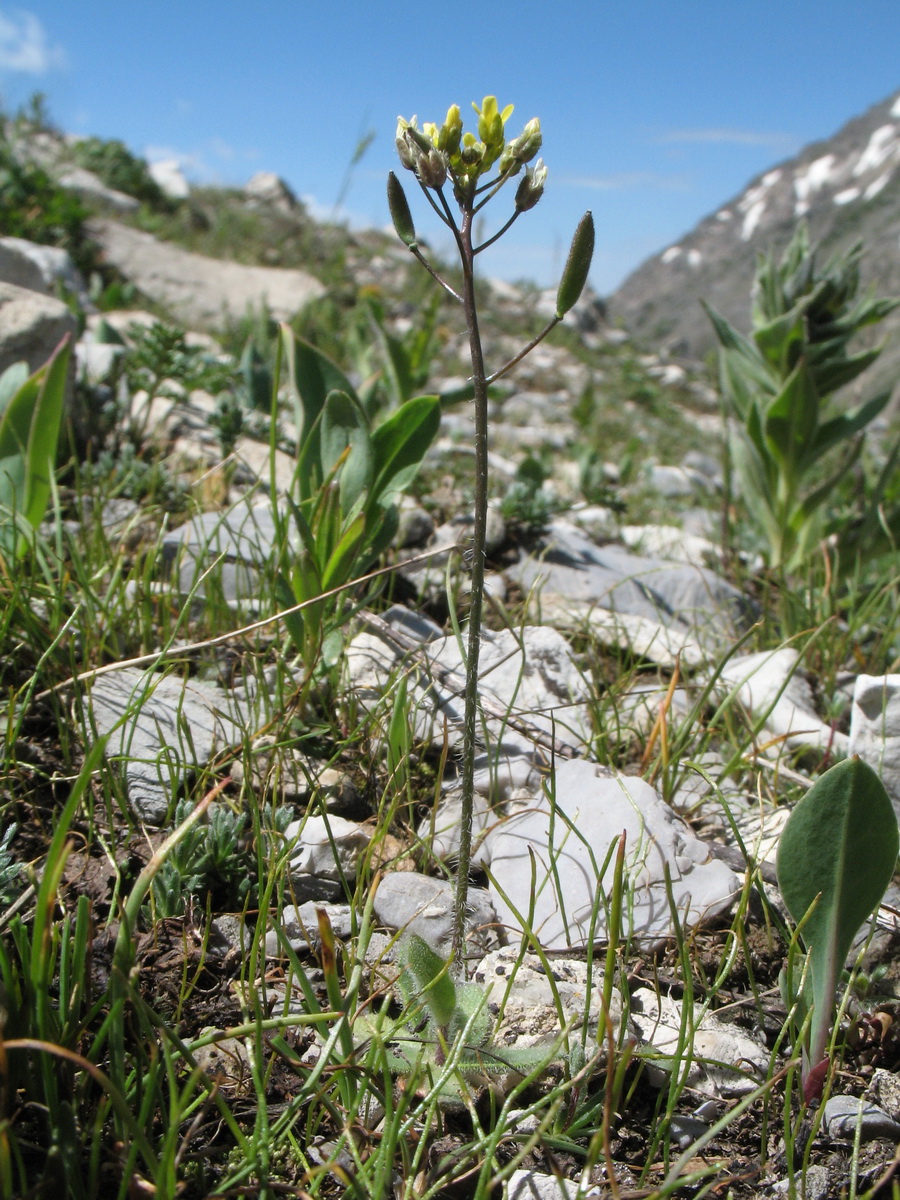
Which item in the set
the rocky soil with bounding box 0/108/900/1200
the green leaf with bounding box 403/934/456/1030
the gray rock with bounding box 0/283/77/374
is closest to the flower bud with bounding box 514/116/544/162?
the rocky soil with bounding box 0/108/900/1200

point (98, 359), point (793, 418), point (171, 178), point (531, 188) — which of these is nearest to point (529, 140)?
point (531, 188)

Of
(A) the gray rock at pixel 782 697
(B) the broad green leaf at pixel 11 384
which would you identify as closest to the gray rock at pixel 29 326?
(B) the broad green leaf at pixel 11 384

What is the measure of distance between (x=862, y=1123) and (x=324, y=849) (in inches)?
35.7

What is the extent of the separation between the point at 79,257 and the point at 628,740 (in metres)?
6.53

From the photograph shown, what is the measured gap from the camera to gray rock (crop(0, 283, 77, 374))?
281 cm

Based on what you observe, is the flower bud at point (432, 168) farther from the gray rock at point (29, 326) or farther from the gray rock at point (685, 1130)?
the gray rock at point (29, 326)

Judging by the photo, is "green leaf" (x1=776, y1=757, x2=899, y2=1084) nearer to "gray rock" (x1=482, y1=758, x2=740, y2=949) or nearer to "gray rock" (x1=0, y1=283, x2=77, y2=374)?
"gray rock" (x1=482, y1=758, x2=740, y2=949)

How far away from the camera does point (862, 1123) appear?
116cm

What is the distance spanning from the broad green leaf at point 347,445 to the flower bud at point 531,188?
103 cm

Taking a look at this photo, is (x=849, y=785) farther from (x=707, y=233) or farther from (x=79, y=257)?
(x=707, y=233)

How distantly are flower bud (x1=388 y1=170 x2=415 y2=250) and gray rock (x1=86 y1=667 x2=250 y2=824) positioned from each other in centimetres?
83

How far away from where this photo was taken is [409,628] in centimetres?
219

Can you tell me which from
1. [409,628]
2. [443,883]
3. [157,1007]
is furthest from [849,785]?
[409,628]

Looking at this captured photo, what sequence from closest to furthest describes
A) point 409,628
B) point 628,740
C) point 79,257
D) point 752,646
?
point 628,740 < point 409,628 < point 752,646 < point 79,257
